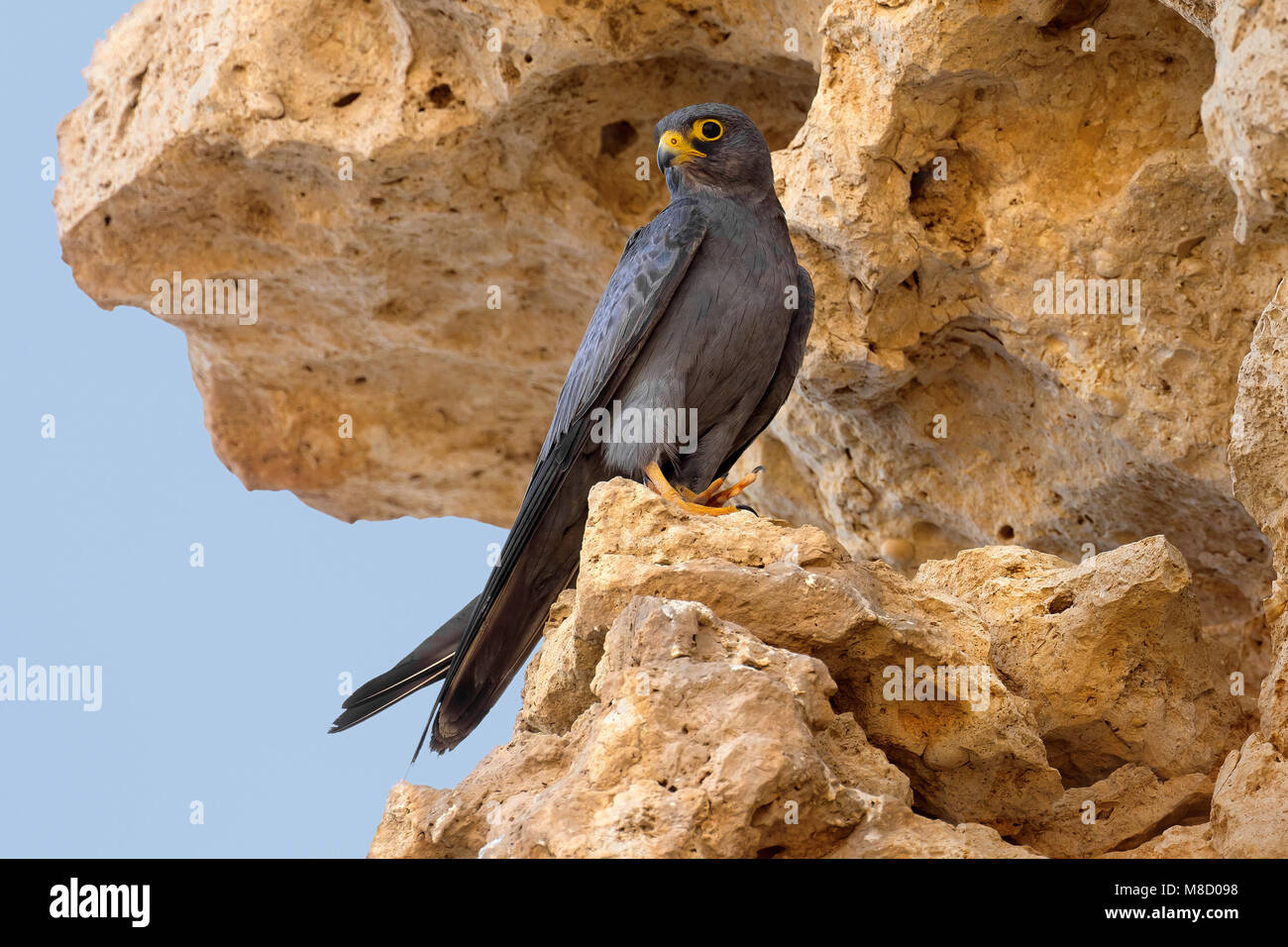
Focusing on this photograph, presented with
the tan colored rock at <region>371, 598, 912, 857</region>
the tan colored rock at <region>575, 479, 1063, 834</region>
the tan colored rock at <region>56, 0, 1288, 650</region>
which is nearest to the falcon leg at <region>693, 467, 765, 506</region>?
the tan colored rock at <region>575, 479, 1063, 834</region>

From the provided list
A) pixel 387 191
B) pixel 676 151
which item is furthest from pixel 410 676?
pixel 387 191

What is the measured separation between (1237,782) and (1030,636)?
88 cm

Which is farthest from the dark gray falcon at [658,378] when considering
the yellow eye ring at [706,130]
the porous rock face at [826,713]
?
the porous rock face at [826,713]

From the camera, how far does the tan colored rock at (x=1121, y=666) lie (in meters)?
4.79

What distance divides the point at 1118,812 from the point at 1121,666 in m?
0.52

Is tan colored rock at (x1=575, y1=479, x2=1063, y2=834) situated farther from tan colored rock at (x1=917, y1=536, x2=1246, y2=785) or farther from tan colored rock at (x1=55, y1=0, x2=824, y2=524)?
tan colored rock at (x1=55, y1=0, x2=824, y2=524)

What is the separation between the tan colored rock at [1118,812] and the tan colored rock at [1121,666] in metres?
0.09

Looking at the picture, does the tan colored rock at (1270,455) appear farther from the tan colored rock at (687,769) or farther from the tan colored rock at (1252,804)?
the tan colored rock at (687,769)

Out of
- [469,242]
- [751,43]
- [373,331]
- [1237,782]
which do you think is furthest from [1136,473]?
[373,331]

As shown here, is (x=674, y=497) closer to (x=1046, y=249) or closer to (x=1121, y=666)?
(x=1121, y=666)

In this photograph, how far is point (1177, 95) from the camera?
5.95m

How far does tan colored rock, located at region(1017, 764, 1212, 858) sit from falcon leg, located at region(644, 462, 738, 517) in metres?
1.54

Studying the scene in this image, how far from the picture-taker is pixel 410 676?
5.43 meters
